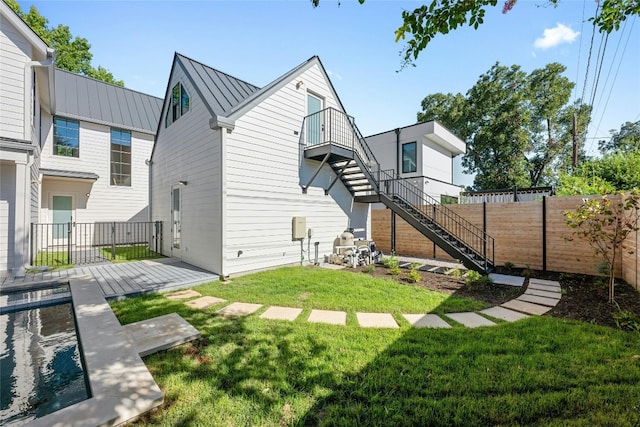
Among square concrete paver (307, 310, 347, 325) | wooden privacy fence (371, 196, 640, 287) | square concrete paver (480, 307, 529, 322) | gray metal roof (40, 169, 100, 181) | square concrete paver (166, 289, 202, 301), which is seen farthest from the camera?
gray metal roof (40, 169, 100, 181)

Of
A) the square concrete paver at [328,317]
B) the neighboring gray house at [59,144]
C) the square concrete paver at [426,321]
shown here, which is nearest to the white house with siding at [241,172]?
the square concrete paver at [328,317]

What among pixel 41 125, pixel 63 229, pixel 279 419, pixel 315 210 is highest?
pixel 41 125

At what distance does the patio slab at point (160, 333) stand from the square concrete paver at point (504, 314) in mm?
4985

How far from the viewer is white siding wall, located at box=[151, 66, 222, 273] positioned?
715 centimetres

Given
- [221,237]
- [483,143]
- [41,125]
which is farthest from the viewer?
[483,143]

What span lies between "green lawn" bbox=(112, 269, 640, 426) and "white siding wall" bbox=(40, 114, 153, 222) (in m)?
11.9

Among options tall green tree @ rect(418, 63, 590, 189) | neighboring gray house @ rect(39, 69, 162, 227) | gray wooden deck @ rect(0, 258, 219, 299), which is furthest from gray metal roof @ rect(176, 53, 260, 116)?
tall green tree @ rect(418, 63, 590, 189)

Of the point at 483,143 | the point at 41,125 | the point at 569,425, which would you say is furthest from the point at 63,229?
the point at 483,143

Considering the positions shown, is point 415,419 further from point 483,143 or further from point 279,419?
point 483,143

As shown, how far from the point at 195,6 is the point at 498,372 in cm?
978

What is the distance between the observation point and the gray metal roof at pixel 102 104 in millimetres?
12898

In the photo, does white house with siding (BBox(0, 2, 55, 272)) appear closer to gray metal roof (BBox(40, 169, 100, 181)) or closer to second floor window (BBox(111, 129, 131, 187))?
gray metal roof (BBox(40, 169, 100, 181))

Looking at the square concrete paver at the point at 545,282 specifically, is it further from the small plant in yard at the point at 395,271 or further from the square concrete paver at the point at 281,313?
the square concrete paver at the point at 281,313

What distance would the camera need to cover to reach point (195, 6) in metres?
6.89
